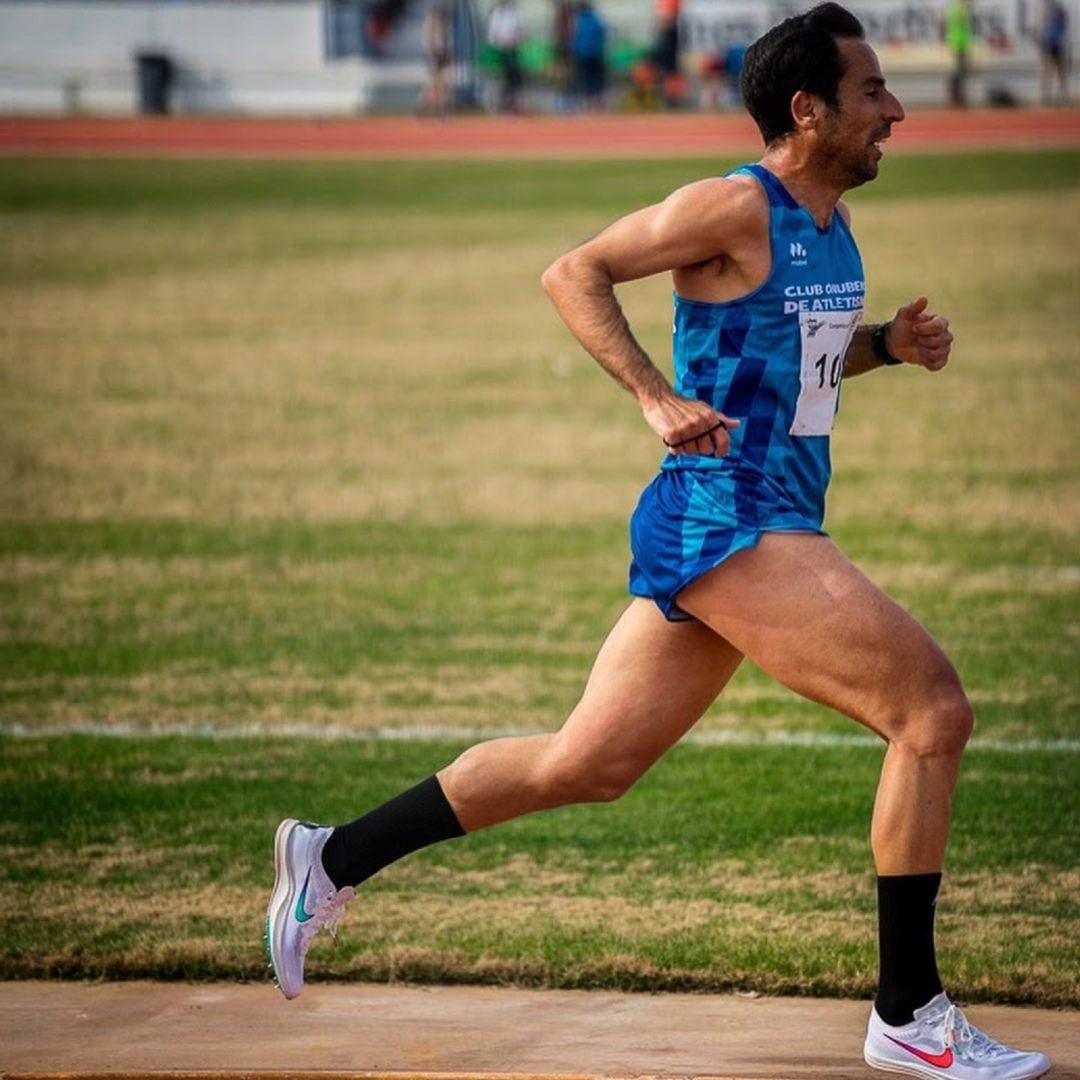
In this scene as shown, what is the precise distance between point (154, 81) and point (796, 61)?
43381 millimetres

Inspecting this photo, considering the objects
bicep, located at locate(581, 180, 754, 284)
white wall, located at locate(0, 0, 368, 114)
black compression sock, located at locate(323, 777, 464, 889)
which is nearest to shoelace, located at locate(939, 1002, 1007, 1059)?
black compression sock, located at locate(323, 777, 464, 889)

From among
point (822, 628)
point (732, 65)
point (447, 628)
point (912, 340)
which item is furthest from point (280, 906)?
point (732, 65)

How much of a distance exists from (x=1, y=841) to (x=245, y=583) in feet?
11.5

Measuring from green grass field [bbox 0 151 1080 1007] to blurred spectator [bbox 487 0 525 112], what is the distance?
2526 centimetres

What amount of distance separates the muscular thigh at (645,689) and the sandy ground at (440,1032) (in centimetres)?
68

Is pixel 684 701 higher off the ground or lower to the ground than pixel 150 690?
higher

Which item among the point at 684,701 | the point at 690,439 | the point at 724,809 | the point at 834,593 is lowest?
the point at 724,809

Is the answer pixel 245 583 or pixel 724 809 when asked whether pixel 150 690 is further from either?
pixel 724 809

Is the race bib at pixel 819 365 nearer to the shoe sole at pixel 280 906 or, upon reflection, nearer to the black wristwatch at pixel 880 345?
the black wristwatch at pixel 880 345

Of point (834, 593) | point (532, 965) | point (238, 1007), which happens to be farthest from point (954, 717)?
point (238, 1007)

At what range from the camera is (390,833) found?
4.58m

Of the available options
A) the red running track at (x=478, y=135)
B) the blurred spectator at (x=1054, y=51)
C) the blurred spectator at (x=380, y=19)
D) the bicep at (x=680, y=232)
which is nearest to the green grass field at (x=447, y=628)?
the bicep at (x=680, y=232)

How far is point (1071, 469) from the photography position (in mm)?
11781

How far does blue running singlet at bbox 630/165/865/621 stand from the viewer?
167 inches
